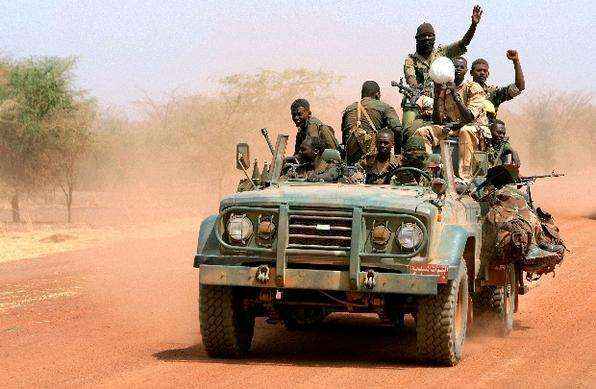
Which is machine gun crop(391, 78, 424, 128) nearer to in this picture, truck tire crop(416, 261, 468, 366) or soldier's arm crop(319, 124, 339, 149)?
soldier's arm crop(319, 124, 339, 149)


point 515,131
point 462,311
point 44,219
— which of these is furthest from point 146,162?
point 462,311

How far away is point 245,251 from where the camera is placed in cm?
897

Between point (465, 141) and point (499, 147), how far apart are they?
1281mm

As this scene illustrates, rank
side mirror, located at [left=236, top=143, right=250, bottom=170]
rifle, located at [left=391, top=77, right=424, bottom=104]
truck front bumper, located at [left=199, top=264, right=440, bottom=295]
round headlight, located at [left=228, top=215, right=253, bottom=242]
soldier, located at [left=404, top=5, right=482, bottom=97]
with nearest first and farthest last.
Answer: truck front bumper, located at [left=199, top=264, right=440, bottom=295] → round headlight, located at [left=228, top=215, right=253, bottom=242] → side mirror, located at [left=236, top=143, right=250, bottom=170] → rifle, located at [left=391, top=77, right=424, bottom=104] → soldier, located at [left=404, top=5, right=482, bottom=97]

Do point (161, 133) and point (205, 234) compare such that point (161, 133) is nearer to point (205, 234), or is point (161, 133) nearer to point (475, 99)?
point (475, 99)

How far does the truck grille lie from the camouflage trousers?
2.82 m

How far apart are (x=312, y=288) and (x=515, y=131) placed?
62.4m

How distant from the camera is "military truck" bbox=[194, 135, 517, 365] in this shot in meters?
8.70

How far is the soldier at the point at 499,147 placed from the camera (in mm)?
12812

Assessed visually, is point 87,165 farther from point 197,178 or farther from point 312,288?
point 312,288

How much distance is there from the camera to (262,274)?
8.76 meters

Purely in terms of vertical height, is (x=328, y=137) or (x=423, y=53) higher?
(x=423, y=53)

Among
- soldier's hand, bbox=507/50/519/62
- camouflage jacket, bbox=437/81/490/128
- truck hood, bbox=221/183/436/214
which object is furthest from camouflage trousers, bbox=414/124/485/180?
truck hood, bbox=221/183/436/214

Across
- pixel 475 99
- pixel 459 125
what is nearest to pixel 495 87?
pixel 475 99
